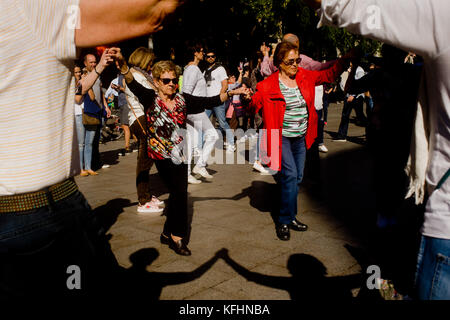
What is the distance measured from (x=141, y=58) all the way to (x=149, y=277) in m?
2.85

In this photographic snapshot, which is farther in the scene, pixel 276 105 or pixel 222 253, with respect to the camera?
pixel 276 105

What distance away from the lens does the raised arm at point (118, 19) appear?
1.34 m

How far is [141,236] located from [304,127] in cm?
212

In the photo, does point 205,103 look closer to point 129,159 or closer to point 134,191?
point 134,191

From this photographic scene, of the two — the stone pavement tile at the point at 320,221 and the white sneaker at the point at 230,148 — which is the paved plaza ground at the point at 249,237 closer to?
the stone pavement tile at the point at 320,221

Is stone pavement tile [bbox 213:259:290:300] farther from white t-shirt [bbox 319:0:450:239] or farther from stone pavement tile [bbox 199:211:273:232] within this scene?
white t-shirt [bbox 319:0:450:239]

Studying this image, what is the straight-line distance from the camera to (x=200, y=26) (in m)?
17.0

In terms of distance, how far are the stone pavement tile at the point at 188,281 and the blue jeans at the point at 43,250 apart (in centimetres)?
185

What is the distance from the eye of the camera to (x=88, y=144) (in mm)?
8344

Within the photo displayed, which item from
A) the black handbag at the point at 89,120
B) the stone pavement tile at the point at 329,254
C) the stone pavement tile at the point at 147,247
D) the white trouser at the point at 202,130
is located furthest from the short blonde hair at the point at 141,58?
the black handbag at the point at 89,120

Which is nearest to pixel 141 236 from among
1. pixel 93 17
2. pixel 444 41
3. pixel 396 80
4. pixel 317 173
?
pixel 317 173

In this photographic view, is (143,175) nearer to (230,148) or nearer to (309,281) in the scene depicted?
(309,281)

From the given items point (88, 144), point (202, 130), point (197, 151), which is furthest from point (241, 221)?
point (88, 144)

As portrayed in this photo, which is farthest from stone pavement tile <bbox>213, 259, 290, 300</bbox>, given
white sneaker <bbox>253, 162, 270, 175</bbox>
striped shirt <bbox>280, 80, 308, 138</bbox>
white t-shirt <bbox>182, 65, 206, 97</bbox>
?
white t-shirt <bbox>182, 65, 206, 97</bbox>
